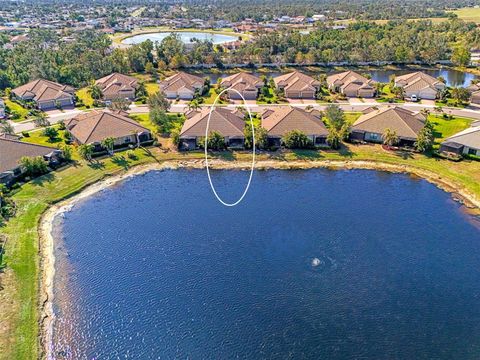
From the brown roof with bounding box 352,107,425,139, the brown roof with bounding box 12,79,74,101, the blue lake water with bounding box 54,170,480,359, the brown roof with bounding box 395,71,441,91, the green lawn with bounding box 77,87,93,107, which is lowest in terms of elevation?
the blue lake water with bounding box 54,170,480,359

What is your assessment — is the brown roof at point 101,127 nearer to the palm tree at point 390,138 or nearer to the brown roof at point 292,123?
the brown roof at point 292,123

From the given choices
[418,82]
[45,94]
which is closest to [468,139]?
[418,82]

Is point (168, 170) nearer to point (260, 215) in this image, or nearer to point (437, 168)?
point (260, 215)

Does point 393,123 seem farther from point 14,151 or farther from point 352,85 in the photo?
point 14,151

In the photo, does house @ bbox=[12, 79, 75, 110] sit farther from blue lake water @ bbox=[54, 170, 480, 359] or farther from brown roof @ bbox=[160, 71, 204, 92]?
blue lake water @ bbox=[54, 170, 480, 359]

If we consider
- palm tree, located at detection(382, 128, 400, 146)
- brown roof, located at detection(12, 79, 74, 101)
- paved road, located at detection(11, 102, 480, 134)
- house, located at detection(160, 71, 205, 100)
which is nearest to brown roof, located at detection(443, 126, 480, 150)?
palm tree, located at detection(382, 128, 400, 146)

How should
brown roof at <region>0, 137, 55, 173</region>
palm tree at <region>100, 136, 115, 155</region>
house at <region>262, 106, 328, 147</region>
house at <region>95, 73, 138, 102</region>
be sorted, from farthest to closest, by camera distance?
1. house at <region>95, 73, 138, 102</region>
2. house at <region>262, 106, 328, 147</region>
3. palm tree at <region>100, 136, 115, 155</region>
4. brown roof at <region>0, 137, 55, 173</region>
